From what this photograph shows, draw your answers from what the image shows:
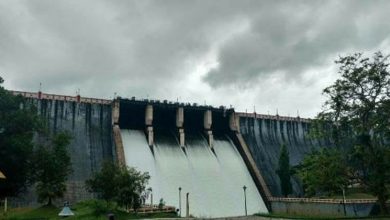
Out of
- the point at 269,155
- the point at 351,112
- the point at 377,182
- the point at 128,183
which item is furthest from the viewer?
the point at 269,155

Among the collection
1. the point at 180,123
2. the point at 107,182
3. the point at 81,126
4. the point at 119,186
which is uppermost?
the point at 180,123

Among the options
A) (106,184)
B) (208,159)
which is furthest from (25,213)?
(208,159)

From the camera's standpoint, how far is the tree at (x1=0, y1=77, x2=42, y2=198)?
35.6 m

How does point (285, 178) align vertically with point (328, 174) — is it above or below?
above

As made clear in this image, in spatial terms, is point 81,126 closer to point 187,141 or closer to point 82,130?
point 82,130

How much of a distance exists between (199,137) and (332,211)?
23.5 metres

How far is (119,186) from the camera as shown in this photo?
40312 millimetres

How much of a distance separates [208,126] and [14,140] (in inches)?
1337

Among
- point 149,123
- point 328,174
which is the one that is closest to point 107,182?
point 149,123

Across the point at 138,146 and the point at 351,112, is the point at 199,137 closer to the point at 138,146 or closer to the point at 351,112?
the point at 138,146

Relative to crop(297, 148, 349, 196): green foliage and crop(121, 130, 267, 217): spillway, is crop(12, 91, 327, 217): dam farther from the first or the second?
crop(297, 148, 349, 196): green foliage

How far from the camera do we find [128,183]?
40438mm

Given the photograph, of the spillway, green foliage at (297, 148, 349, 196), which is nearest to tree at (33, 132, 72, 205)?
the spillway

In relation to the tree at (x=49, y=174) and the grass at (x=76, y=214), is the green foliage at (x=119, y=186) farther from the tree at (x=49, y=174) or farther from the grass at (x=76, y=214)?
the tree at (x=49, y=174)
